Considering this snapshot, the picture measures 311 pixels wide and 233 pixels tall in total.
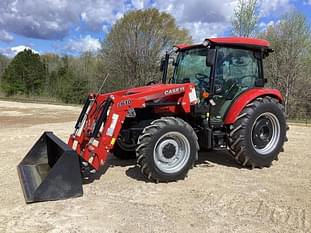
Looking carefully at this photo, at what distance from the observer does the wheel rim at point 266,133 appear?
6301 millimetres

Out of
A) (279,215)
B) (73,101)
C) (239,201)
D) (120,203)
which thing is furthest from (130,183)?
(73,101)

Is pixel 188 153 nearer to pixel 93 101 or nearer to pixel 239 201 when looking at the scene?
pixel 239 201

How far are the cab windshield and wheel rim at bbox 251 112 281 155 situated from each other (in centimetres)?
113

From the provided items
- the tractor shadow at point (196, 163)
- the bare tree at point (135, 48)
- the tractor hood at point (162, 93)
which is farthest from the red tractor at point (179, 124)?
the bare tree at point (135, 48)

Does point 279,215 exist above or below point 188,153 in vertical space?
below

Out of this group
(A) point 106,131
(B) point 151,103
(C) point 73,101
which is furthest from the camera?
(C) point 73,101

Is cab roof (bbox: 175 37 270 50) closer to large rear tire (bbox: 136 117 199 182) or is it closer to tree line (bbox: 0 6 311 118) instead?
large rear tire (bbox: 136 117 199 182)

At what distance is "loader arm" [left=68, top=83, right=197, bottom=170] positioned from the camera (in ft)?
16.9

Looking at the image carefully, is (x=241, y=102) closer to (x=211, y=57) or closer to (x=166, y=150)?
(x=211, y=57)

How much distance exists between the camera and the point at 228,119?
6.11 m

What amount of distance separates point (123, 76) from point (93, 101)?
66.7 feet

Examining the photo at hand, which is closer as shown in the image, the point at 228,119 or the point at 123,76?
the point at 228,119

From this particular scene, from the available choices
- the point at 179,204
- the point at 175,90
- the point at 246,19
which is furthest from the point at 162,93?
the point at 246,19

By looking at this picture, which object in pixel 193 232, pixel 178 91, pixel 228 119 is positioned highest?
pixel 178 91
